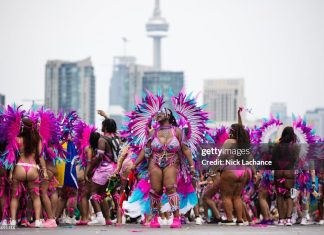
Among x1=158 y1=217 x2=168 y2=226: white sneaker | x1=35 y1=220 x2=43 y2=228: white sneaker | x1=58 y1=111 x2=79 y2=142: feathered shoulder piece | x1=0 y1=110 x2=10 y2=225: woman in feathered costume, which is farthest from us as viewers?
x1=58 y1=111 x2=79 y2=142: feathered shoulder piece

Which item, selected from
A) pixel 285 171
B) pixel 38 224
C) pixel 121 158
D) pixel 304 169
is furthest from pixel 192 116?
pixel 38 224

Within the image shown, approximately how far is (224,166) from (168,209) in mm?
1244

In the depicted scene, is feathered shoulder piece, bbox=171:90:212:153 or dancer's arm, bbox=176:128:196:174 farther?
feathered shoulder piece, bbox=171:90:212:153

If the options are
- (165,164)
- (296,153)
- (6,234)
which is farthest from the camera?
(296,153)

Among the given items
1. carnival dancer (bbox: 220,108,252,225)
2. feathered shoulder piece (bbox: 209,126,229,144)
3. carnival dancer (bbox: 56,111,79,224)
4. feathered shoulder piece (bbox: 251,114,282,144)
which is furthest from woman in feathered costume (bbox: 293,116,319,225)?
carnival dancer (bbox: 56,111,79,224)

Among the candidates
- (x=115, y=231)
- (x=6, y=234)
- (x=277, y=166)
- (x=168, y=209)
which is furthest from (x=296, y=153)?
(x=6, y=234)

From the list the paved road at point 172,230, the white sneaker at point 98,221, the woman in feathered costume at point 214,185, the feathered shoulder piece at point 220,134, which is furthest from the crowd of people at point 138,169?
the paved road at point 172,230

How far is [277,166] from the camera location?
2681 cm

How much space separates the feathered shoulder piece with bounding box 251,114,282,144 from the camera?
92.7 ft

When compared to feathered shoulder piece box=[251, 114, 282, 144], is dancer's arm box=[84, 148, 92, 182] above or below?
below

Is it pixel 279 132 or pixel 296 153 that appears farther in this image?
pixel 279 132

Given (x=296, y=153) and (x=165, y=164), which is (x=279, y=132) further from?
(x=165, y=164)

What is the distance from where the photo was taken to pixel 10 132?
82.3 ft

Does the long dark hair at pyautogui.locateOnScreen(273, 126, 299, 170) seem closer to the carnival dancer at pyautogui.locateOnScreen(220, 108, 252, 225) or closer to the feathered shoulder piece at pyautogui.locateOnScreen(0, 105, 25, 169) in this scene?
the carnival dancer at pyautogui.locateOnScreen(220, 108, 252, 225)
